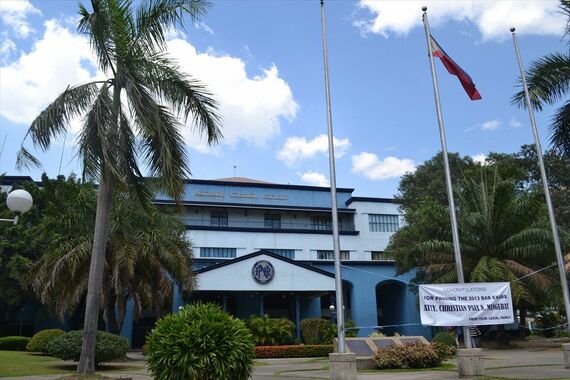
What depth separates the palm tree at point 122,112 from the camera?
13.7 meters

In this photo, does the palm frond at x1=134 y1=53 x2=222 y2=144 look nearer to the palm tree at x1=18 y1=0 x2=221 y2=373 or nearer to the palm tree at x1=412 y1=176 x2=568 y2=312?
the palm tree at x1=18 y1=0 x2=221 y2=373

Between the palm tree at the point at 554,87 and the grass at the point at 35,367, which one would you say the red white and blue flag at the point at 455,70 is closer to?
the palm tree at the point at 554,87

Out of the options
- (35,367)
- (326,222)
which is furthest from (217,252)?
(35,367)

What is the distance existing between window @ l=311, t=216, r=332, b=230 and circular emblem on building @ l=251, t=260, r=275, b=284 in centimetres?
1587

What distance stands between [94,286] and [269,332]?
19215 millimetres

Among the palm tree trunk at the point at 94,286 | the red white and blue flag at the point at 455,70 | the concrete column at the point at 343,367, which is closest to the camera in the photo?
the concrete column at the point at 343,367

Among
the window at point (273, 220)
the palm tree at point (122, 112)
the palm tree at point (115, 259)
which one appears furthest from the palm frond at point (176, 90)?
the window at point (273, 220)

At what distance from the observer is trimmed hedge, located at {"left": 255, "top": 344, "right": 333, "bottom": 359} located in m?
30.2

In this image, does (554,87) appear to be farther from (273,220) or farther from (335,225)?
(273,220)

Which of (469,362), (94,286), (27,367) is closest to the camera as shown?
(94,286)

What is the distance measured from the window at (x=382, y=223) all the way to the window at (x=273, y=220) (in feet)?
28.4

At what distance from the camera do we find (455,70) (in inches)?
660

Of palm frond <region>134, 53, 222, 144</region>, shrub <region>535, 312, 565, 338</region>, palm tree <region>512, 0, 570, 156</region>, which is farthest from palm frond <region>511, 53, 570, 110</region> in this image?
shrub <region>535, 312, 565, 338</region>

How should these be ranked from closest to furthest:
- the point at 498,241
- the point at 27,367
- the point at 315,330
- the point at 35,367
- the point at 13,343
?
the point at 27,367, the point at 35,367, the point at 13,343, the point at 498,241, the point at 315,330
